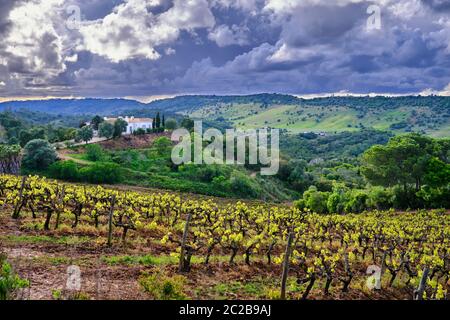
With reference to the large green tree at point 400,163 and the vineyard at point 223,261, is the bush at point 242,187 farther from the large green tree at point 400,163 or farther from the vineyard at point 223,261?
the vineyard at point 223,261

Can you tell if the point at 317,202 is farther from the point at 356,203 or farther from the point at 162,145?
the point at 162,145

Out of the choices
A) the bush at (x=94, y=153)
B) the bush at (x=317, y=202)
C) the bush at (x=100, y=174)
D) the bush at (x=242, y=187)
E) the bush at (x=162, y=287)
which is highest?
the bush at (x=162, y=287)

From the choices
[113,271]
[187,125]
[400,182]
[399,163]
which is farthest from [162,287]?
[187,125]

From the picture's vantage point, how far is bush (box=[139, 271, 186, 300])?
12077 millimetres

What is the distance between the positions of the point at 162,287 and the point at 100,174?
194 ft

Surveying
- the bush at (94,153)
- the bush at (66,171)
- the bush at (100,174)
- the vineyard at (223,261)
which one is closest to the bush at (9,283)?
the vineyard at (223,261)

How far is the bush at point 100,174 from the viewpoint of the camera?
224 ft

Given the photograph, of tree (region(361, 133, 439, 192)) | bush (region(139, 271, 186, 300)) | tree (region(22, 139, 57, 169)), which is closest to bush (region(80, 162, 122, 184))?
tree (region(22, 139, 57, 169))

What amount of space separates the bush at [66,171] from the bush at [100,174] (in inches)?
43.7

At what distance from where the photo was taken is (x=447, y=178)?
51125 mm

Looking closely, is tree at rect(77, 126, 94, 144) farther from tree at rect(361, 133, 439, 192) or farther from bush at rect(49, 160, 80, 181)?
tree at rect(361, 133, 439, 192)

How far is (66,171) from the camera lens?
223 feet

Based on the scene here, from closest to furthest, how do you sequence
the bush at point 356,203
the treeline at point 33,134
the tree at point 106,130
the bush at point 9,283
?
the bush at point 9,283 < the bush at point 356,203 < the treeline at point 33,134 < the tree at point 106,130
